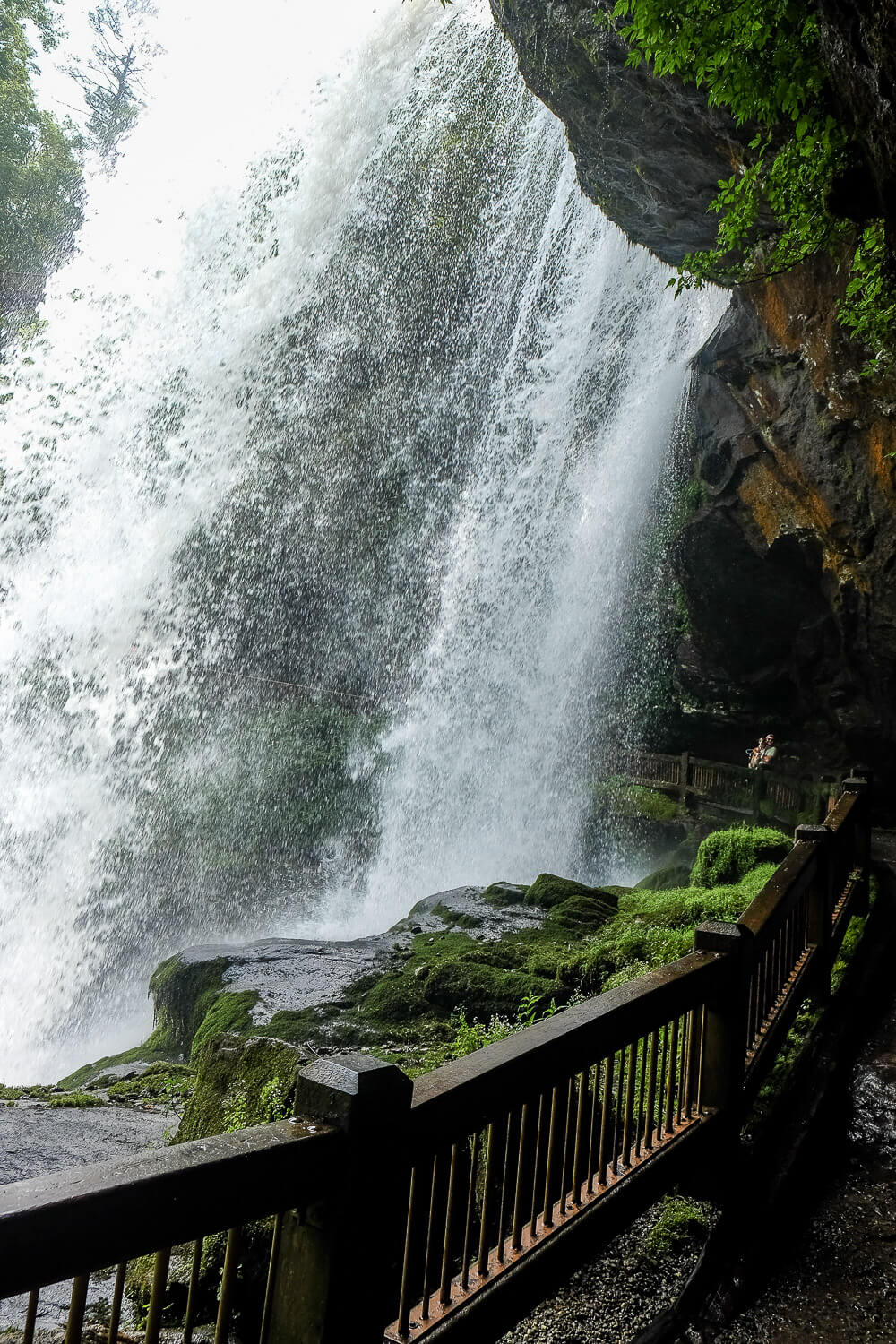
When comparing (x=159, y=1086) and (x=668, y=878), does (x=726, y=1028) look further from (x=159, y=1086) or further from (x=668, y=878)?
(x=668, y=878)

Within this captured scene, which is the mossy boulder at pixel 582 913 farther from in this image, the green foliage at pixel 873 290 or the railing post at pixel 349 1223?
the railing post at pixel 349 1223

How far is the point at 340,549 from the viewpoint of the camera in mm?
25703

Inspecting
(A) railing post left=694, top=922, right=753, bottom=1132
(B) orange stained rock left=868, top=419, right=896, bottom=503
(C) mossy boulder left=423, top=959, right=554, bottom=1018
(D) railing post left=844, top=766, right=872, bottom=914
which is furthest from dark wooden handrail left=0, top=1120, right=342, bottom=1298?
(B) orange stained rock left=868, top=419, right=896, bottom=503

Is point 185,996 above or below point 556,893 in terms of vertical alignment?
below

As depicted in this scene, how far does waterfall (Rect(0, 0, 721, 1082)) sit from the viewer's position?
18.6 meters

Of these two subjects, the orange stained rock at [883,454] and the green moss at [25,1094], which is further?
the orange stained rock at [883,454]

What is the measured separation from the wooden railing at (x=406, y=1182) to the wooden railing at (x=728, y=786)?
11712mm

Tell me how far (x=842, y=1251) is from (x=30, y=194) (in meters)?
35.8

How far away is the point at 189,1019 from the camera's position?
9.98 meters

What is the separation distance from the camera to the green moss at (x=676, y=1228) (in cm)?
338

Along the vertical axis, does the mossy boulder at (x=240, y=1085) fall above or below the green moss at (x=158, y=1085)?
above

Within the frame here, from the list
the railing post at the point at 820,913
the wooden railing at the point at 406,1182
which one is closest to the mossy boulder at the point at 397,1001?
the railing post at the point at 820,913

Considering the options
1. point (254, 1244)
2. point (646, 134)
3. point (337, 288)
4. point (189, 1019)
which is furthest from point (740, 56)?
point (337, 288)

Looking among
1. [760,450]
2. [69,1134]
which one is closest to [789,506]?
[760,450]
